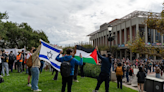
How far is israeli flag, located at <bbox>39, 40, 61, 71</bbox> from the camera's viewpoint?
20.6 ft

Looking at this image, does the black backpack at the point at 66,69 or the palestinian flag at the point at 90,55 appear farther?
the palestinian flag at the point at 90,55

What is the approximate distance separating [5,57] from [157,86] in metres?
10.1

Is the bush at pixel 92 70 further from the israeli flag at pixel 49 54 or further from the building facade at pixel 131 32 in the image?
the building facade at pixel 131 32

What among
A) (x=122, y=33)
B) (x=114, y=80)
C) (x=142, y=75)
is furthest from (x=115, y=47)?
(x=142, y=75)

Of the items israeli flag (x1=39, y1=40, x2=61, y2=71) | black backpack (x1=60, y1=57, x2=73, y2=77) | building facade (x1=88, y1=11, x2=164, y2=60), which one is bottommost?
black backpack (x1=60, y1=57, x2=73, y2=77)

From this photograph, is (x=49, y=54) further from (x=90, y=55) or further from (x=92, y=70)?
(x=92, y=70)

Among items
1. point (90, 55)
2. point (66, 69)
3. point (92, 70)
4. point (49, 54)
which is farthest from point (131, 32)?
point (66, 69)

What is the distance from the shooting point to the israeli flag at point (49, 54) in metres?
6.29

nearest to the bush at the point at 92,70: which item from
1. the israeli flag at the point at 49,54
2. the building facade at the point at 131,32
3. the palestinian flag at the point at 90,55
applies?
the palestinian flag at the point at 90,55

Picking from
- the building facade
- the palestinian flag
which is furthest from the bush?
the building facade

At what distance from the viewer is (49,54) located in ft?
21.3

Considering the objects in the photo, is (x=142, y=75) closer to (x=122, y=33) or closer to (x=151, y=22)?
(x=151, y=22)

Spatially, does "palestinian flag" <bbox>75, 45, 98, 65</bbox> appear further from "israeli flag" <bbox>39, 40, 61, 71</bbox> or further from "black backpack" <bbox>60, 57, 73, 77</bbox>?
"black backpack" <bbox>60, 57, 73, 77</bbox>

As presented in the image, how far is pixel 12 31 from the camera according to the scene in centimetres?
2991
